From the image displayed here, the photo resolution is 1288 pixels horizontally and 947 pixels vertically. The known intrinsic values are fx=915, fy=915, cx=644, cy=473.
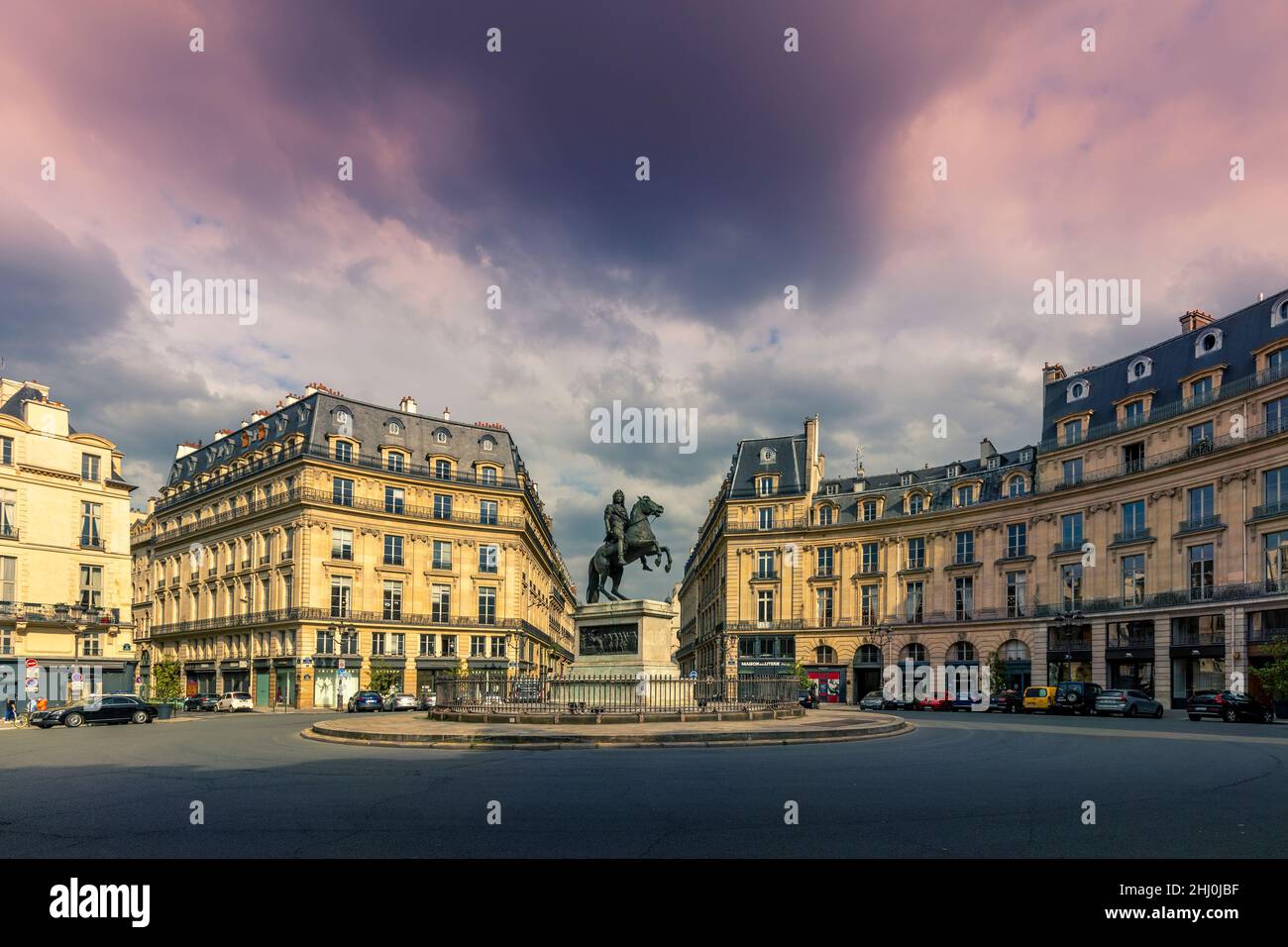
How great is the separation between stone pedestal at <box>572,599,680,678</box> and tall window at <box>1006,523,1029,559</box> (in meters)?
46.1

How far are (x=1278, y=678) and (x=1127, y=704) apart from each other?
7.69 m

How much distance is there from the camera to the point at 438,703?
2766 cm

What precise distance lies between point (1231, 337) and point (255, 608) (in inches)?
2774

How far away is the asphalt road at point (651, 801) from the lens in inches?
367

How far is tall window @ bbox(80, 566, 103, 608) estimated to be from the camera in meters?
56.7

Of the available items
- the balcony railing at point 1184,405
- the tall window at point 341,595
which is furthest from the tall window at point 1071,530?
the tall window at point 341,595

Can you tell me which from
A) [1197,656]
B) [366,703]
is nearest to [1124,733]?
[1197,656]

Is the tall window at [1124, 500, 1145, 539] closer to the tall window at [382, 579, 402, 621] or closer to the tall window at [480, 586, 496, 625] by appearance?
Answer: the tall window at [480, 586, 496, 625]

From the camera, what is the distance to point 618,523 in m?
29.8

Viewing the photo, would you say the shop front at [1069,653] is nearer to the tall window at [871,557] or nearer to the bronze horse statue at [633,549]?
the tall window at [871,557]

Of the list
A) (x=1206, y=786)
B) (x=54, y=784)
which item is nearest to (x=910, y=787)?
(x=1206, y=786)

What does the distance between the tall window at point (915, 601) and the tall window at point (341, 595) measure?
43.8m

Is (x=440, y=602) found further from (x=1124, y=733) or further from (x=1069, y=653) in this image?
(x=1124, y=733)
